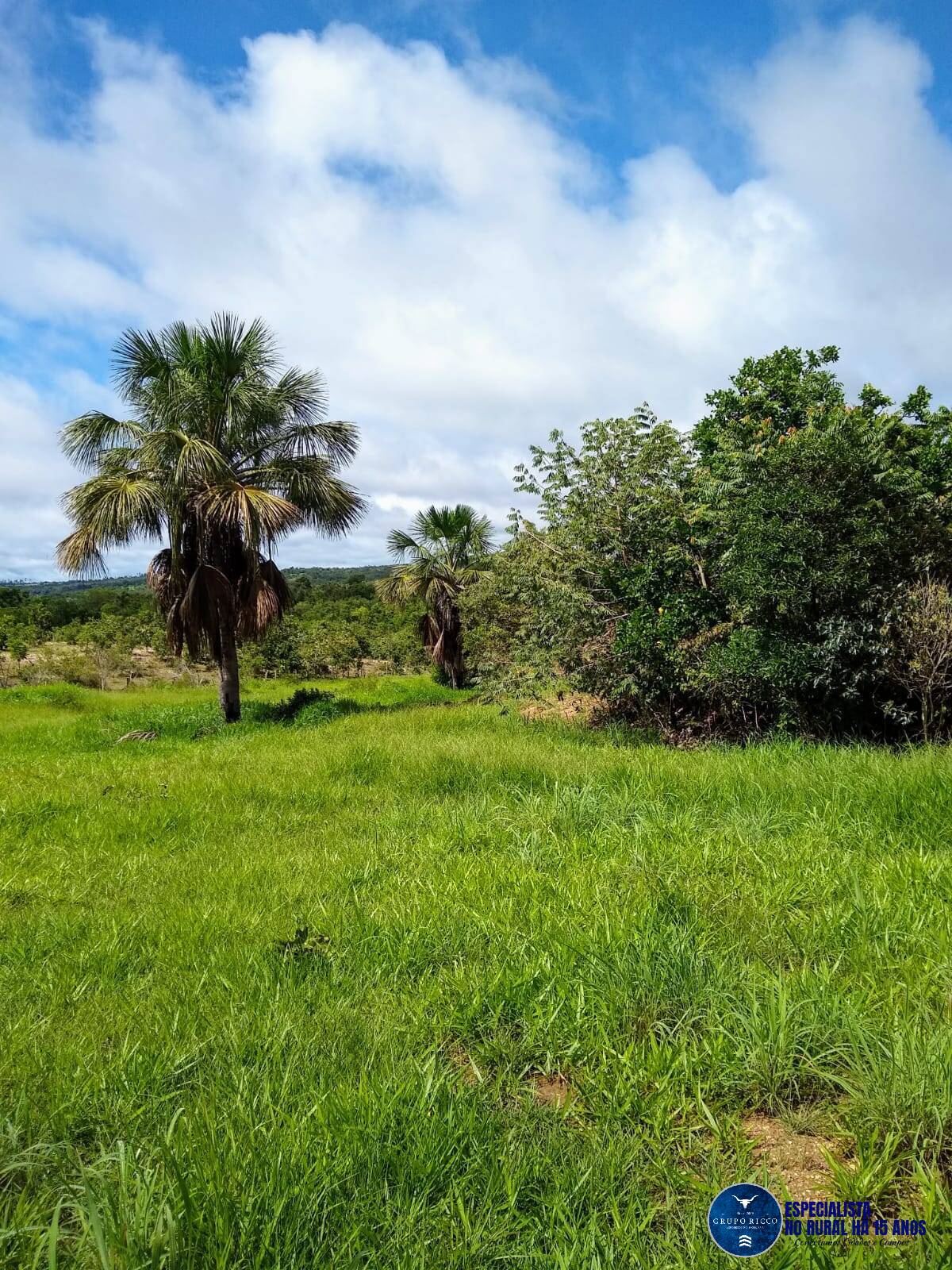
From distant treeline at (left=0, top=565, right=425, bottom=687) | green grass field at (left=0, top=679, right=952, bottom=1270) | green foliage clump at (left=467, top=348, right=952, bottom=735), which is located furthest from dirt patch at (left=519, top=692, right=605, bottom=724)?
distant treeline at (left=0, top=565, right=425, bottom=687)

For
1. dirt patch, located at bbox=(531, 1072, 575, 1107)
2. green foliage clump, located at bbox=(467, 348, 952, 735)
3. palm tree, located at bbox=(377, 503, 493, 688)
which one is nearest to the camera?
dirt patch, located at bbox=(531, 1072, 575, 1107)

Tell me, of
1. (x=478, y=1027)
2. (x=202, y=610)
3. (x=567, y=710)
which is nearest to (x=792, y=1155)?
(x=478, y=1027)

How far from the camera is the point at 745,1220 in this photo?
1.63 m

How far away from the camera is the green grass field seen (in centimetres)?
161

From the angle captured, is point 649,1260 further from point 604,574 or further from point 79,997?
point 604,574

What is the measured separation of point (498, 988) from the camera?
2.63m

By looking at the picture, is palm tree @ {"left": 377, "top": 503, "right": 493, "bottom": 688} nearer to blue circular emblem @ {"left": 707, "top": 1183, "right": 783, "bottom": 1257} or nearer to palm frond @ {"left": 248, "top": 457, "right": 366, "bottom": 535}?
palm frond @ {"left": 248, "top": 457, "right": 366, "bottom": 535}

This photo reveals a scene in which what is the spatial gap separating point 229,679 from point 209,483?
3.81m

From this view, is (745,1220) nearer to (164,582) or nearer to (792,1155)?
(792,1155)

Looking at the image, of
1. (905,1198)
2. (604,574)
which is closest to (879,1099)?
(905,1198)

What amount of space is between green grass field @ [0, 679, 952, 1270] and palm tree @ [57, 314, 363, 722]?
24.3 feet

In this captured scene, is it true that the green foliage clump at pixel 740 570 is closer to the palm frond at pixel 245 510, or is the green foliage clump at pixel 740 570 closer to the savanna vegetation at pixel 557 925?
the savanna vegetation at pixel 557 925

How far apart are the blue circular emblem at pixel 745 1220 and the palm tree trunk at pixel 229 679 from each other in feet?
39.9

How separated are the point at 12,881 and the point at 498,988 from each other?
362 cm
